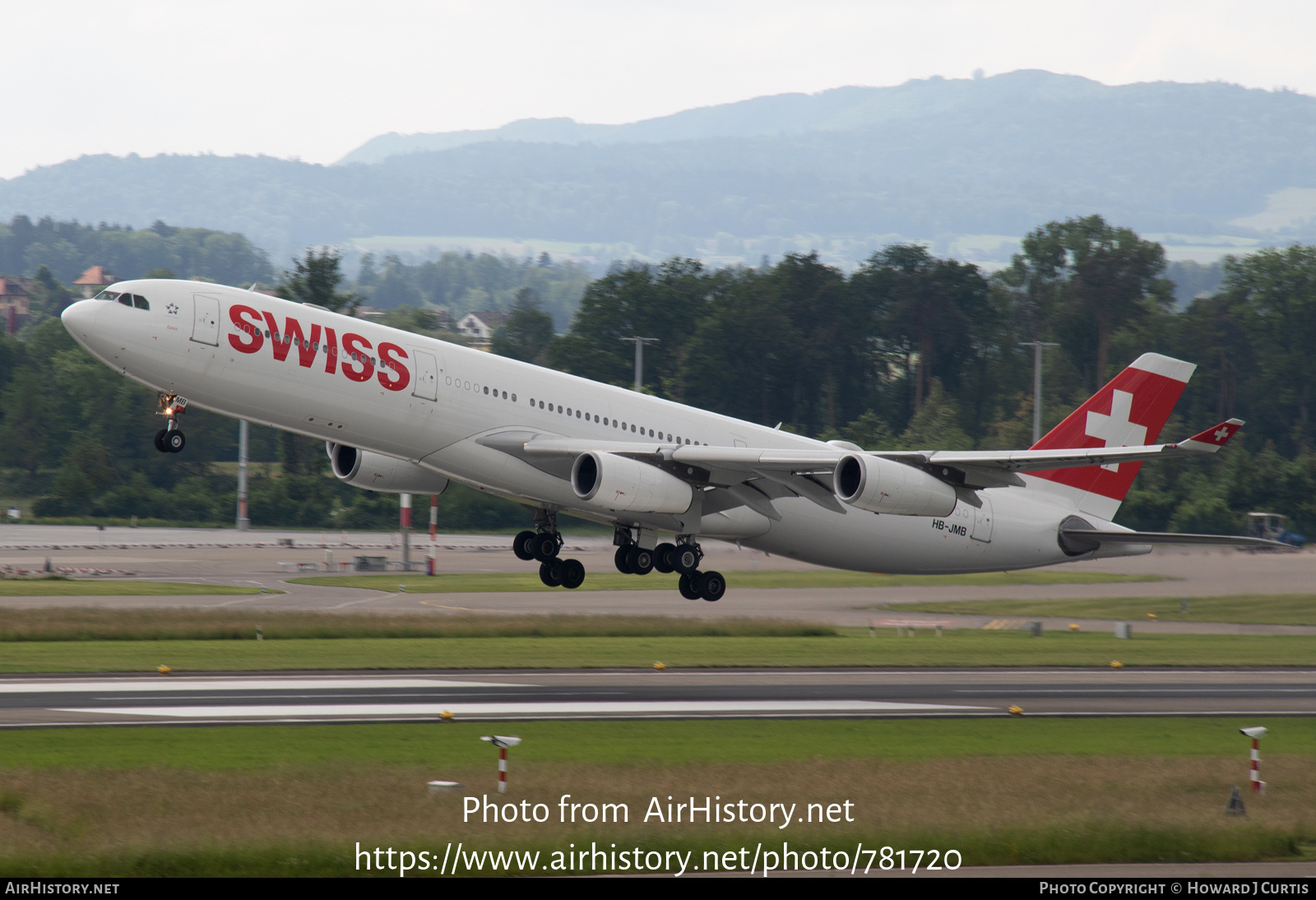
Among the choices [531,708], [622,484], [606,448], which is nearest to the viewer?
[531,708]

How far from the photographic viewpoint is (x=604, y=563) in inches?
2800

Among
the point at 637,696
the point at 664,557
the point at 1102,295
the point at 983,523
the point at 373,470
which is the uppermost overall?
the point at 1102,295

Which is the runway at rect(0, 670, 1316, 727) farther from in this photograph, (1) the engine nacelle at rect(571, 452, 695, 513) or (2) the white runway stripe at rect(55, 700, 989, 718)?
(1) the engine nacelle at rect(571, 452, 695, 513)

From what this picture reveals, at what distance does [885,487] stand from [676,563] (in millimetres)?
6932

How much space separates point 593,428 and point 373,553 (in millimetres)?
46213

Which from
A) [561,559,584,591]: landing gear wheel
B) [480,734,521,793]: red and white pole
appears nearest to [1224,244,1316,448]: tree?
[561,559,584,591]: landing gear wheel

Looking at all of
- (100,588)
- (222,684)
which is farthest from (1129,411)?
(100,588)

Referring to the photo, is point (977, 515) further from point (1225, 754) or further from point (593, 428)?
point (1225, 754)

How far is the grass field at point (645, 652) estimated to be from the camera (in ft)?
123

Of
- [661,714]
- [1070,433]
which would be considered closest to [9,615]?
[661,714]

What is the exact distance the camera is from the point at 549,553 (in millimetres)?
40062

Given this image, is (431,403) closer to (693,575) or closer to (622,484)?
(622,484)

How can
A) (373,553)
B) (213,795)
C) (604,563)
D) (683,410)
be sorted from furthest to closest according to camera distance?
(373,553), (604,563), (683,410), (213,795)

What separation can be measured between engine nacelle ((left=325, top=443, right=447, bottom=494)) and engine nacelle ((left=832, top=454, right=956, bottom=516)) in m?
11.3
